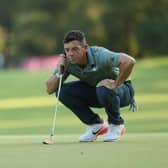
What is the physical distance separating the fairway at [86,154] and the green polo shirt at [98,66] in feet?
2.24

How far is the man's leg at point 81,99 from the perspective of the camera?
8852 millimetres

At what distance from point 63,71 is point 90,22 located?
235 feet

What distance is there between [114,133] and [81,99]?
550 mm

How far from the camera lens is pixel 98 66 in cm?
841

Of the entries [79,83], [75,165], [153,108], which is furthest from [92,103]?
[153,108]

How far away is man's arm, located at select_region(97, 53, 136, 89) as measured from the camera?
8.34 meters

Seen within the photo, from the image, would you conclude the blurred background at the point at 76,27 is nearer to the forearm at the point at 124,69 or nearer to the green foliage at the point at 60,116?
the green foliage at the point at 60,116

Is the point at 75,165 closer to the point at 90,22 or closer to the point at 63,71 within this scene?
the point at 63,71

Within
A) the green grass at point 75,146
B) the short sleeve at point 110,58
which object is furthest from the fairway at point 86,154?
the short sleeve at point 110,58

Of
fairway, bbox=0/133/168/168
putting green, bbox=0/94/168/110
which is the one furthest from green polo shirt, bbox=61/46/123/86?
putting green, bbox=0/94/168/110

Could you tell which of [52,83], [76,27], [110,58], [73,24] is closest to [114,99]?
[110,58]

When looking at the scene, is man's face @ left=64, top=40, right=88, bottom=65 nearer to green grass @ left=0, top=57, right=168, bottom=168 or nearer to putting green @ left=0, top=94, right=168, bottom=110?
green grass @ left=0, top=57, right=168, bottom=168

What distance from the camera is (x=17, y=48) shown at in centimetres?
8919

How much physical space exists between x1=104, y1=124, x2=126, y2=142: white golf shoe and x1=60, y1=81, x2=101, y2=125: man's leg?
34 cm
